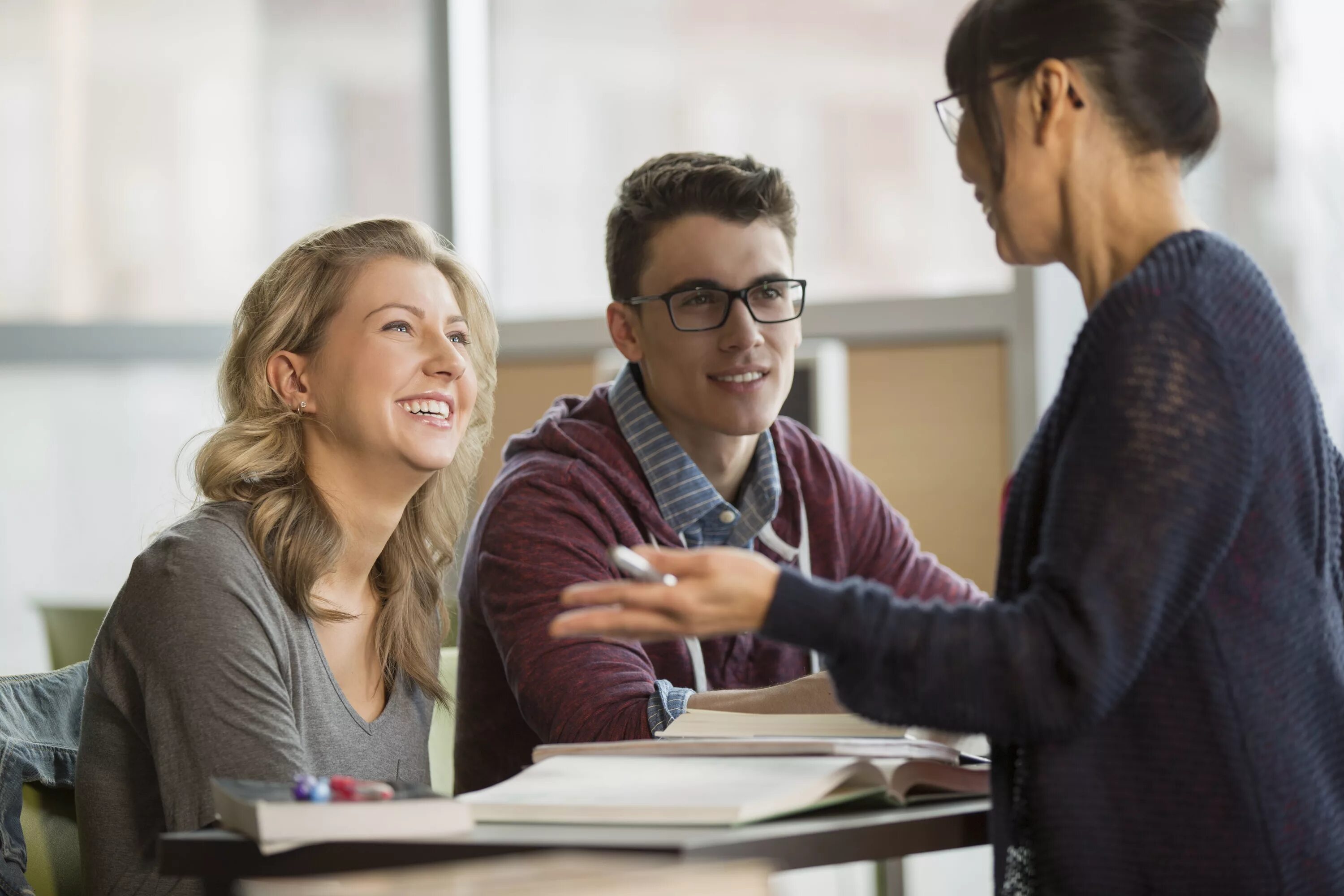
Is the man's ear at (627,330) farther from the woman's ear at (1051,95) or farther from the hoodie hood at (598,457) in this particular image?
the woman's ear at (1051,95)

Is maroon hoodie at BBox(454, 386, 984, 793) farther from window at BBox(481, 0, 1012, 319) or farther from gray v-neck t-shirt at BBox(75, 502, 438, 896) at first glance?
window at BBox(481, 0, 1012, 319)

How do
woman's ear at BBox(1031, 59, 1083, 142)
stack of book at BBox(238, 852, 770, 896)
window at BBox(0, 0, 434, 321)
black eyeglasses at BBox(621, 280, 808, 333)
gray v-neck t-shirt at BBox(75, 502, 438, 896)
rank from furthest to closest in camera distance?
window at BBox(0, 0, 434, 321) → black eyeglasses at BBox(621, 280, 808, 333) → gray v-neck t-shirt at BBox(75, 502, 438, 896) → woman's ear at BBox(1031, 59, 1083, 142) → stack of book at BBox(238, 852, 770, 896)

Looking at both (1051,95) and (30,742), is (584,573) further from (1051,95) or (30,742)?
(1051,95)

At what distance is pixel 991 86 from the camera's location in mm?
1081

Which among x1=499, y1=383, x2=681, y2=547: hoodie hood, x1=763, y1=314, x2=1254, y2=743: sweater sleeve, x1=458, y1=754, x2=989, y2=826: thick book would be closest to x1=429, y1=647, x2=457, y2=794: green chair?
x1=499, y1=383, x2=681, y2=547: hoodie hood

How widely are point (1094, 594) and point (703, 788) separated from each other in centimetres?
31

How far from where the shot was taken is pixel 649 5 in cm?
382

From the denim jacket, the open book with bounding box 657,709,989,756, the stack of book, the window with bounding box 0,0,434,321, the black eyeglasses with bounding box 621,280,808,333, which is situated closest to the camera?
the stack of book

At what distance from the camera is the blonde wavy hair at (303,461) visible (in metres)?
1.60

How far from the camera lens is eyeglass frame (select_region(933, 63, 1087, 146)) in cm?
104

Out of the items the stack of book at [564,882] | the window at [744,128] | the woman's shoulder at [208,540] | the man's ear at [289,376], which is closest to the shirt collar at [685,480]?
the man's ear at [289,376]

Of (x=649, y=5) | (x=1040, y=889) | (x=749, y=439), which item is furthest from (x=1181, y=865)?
(x=649, y=5)

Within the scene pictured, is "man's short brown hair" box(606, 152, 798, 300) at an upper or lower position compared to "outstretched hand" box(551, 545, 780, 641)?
upper

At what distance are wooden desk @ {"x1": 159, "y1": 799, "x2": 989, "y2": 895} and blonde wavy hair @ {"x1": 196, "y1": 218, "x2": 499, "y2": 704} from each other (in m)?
0.61
